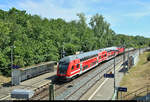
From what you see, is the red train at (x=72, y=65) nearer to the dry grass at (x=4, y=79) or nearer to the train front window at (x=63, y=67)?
the train front window at (x=63, y=67)

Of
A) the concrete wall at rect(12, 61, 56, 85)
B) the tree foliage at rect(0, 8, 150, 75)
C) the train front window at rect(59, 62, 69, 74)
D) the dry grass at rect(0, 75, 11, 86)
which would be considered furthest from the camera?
the tree foliage at rect(0, 8, 150, 75)

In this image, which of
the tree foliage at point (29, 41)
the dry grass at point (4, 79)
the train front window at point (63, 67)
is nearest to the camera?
the train front window at point (63, 67)

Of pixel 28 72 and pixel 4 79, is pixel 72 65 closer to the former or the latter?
pixel 28 72

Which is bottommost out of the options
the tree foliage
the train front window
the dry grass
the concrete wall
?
the dry grass

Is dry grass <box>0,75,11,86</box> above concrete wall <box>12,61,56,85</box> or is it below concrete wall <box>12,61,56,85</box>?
below

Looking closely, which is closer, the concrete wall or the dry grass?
the concrete wall

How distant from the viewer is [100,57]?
45.4m

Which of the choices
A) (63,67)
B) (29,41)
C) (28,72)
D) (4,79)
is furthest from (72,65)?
(29,41)

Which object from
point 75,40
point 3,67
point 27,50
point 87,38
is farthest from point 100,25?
point 3,67

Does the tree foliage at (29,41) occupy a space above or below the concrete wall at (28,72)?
above

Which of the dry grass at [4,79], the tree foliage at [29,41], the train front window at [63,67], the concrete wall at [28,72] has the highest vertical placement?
the tree foliage at [29,41]

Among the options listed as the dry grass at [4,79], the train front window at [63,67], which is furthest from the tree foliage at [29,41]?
the train front window at [63,67]

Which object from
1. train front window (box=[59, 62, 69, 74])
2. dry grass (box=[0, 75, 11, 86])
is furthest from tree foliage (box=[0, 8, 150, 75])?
train front window (box=[59, 62, 69, 74])

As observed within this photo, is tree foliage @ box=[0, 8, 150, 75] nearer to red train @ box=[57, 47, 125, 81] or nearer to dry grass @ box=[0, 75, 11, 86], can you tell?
dry grass @ box=[0, 75, 11, 86]
